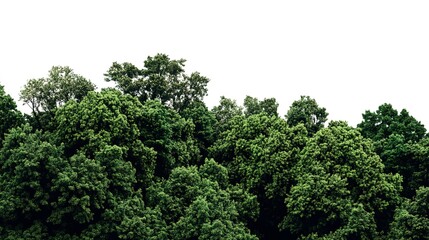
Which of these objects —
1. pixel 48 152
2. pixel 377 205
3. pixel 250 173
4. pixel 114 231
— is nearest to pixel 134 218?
pixel 114 231

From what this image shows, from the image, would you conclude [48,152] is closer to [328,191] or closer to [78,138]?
[78,138]

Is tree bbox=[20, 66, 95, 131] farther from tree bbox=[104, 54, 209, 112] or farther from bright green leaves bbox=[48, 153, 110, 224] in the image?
bright green leaves bbox=[48, 153, 110, 224]

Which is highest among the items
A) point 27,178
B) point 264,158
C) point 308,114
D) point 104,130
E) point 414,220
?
point 308,114

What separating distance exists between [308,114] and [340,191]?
408 inches

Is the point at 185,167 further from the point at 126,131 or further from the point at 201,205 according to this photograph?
the point at 201,205

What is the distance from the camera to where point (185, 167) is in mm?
40281

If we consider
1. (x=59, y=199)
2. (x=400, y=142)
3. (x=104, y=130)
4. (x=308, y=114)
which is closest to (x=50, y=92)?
(x=104, y=130)

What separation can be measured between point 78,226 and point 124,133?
588cm

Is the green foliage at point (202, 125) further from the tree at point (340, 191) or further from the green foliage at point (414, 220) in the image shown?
the green foliage at point (414, 220)

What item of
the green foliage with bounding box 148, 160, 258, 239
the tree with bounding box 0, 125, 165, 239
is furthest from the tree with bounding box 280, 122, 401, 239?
the tree with bounding box 0, 125, 165, 239

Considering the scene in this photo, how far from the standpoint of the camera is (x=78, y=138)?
35156 mm

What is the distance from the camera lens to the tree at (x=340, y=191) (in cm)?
3662

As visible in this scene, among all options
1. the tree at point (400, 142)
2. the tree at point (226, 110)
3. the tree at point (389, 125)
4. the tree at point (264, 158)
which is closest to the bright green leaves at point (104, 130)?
the tree at point (264, 158)

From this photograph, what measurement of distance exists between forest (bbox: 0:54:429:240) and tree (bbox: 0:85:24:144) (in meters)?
0.06
